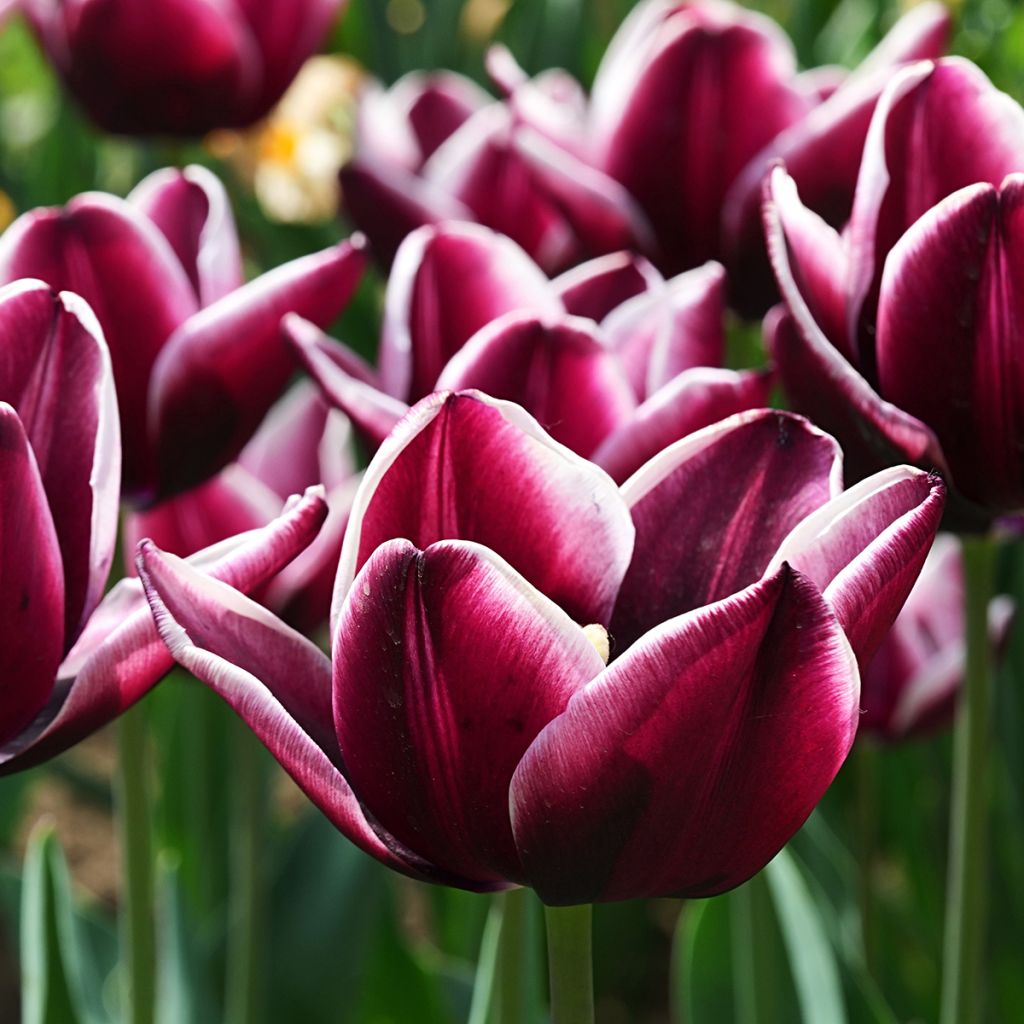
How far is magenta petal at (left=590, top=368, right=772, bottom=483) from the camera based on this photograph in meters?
0.65

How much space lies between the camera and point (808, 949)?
100 centimetres

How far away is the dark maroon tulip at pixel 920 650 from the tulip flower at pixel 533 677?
0.62 meters

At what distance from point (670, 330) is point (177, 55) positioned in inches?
33.0

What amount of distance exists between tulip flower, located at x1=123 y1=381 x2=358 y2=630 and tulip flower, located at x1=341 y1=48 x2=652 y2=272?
0.42 feet

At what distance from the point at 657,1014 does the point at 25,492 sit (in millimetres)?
1627

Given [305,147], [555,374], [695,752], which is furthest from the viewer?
[305,147]

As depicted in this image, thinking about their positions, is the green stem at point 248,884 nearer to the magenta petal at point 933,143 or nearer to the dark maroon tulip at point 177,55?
the magenta petal at point 933,143

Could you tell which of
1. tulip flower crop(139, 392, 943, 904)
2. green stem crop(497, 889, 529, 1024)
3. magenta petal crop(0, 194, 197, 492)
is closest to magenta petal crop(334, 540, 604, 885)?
tulip flower crop(139, 392, 943, 904)

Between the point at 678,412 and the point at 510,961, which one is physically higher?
the point at 678,412

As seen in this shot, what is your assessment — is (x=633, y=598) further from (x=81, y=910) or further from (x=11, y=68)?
(x=11, y=68)

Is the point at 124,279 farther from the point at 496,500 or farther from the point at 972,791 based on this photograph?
the point at 972,791

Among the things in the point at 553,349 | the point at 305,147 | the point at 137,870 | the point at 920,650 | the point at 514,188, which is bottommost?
the point at 305,147

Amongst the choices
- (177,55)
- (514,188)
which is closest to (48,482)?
(514,188)

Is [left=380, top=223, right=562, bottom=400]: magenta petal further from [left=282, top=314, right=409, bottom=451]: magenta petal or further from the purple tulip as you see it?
the purple tulip
